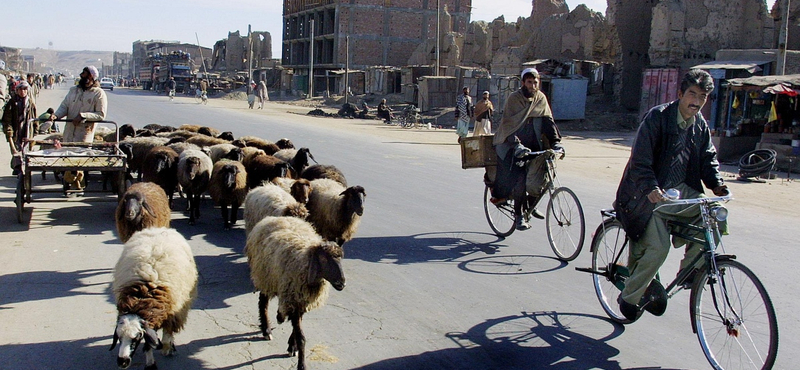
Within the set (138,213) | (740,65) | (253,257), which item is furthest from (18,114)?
(740,65)

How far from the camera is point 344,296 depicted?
6.31 m

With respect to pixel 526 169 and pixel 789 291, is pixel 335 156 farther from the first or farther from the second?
pixel 789 291

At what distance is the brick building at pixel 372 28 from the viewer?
68750 mm

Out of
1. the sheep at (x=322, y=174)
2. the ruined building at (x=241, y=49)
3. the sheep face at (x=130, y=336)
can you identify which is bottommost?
the sheep face at (x=130, y=336)

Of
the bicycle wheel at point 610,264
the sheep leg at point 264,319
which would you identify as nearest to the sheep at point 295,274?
the sheep leg at point 264,319

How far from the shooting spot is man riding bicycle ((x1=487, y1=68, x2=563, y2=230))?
314 inches

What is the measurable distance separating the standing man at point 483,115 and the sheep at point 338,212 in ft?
34.4

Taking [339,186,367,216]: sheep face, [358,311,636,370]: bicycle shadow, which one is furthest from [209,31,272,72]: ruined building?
[358,311,636,370]: bicycle shadow

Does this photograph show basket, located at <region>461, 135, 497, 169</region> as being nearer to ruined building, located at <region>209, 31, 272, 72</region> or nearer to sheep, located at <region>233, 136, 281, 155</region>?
sheep, located at <region>233, 136, 281, 155</region>

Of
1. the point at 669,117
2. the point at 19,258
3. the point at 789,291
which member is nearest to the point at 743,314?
the point at 669,117

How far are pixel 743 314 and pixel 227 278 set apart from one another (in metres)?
4.64

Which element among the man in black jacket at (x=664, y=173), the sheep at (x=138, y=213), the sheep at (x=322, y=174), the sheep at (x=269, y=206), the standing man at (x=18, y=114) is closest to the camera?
the man in black jacket at (x=664, y=173)

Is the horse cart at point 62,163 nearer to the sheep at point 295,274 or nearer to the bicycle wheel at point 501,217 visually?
the sheep at point 295,274

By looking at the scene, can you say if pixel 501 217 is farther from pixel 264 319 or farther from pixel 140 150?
pixel 140 150
